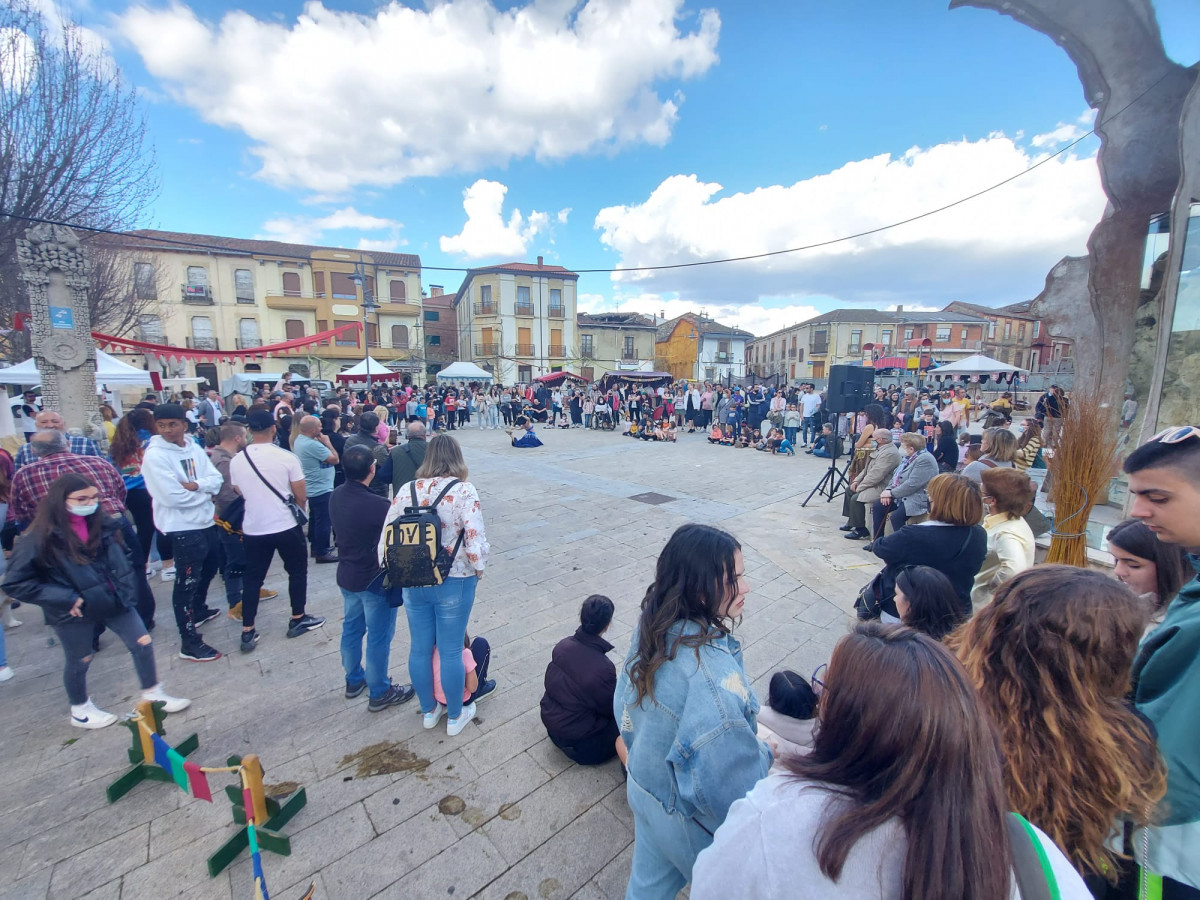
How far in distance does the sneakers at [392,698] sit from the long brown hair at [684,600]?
7.45 feet

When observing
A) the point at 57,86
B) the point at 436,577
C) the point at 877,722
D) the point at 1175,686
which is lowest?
the point at 436,577

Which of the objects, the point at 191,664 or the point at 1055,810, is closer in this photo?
the point at 1055,810

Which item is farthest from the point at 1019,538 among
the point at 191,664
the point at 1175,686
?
the point at 191,664

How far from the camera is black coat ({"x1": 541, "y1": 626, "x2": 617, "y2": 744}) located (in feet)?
8.13

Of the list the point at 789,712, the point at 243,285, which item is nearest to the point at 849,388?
the point at 789,712

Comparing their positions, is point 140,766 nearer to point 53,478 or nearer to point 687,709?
point 53,478

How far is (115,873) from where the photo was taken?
6.66 ft

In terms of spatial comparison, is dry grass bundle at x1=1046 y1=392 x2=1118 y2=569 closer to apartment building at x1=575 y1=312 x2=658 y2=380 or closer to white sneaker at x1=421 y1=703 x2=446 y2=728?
white sneaker at x1=421 y1=703 x2=446 y2=728

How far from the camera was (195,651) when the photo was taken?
11.7 ft

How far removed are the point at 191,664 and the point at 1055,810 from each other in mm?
4634

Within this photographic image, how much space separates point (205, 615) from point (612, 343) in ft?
134

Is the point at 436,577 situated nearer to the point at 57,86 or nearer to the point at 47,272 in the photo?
the point at 47,272

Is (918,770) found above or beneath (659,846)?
above

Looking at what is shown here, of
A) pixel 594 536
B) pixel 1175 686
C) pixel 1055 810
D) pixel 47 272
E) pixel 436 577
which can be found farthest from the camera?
pixel 47 272
